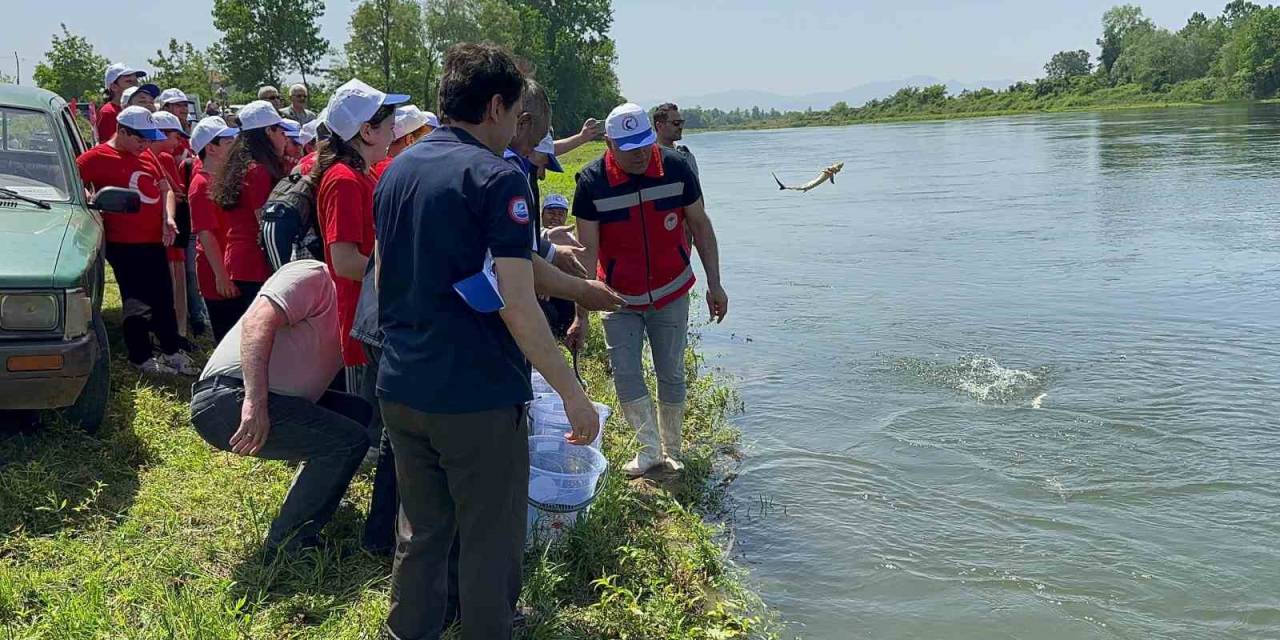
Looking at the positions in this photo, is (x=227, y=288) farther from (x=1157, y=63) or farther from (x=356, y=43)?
(x=1157, y=63)

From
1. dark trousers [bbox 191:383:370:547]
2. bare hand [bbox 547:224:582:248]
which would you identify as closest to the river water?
bare hand [bbox 547:224:582:248]

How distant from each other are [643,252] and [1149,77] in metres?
98.2

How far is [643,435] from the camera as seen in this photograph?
5.47m

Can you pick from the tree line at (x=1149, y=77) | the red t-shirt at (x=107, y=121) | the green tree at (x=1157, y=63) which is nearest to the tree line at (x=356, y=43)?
the tree line at (x=1149, y=77)

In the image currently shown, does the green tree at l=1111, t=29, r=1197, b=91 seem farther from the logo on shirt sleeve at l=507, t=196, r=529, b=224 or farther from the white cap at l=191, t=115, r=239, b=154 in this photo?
the logo on shirt sleeve at l=507, t=196, r=529, b=224

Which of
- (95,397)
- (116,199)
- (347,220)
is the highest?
(116,199)

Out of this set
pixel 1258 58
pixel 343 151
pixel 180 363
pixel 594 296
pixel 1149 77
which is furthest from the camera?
pixel 1149 77

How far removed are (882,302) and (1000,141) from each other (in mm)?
36017

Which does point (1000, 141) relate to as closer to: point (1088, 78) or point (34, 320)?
point (34, 320)

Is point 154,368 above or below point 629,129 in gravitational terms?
below

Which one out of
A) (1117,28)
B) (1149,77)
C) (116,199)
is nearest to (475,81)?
(116,199)

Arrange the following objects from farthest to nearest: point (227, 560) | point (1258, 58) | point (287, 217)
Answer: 1. point (1258, 58)
2. point (287, 217)
3. point (227, 560)

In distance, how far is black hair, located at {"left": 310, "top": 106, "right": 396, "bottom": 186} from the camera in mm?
3816

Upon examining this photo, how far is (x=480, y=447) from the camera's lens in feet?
9.44
